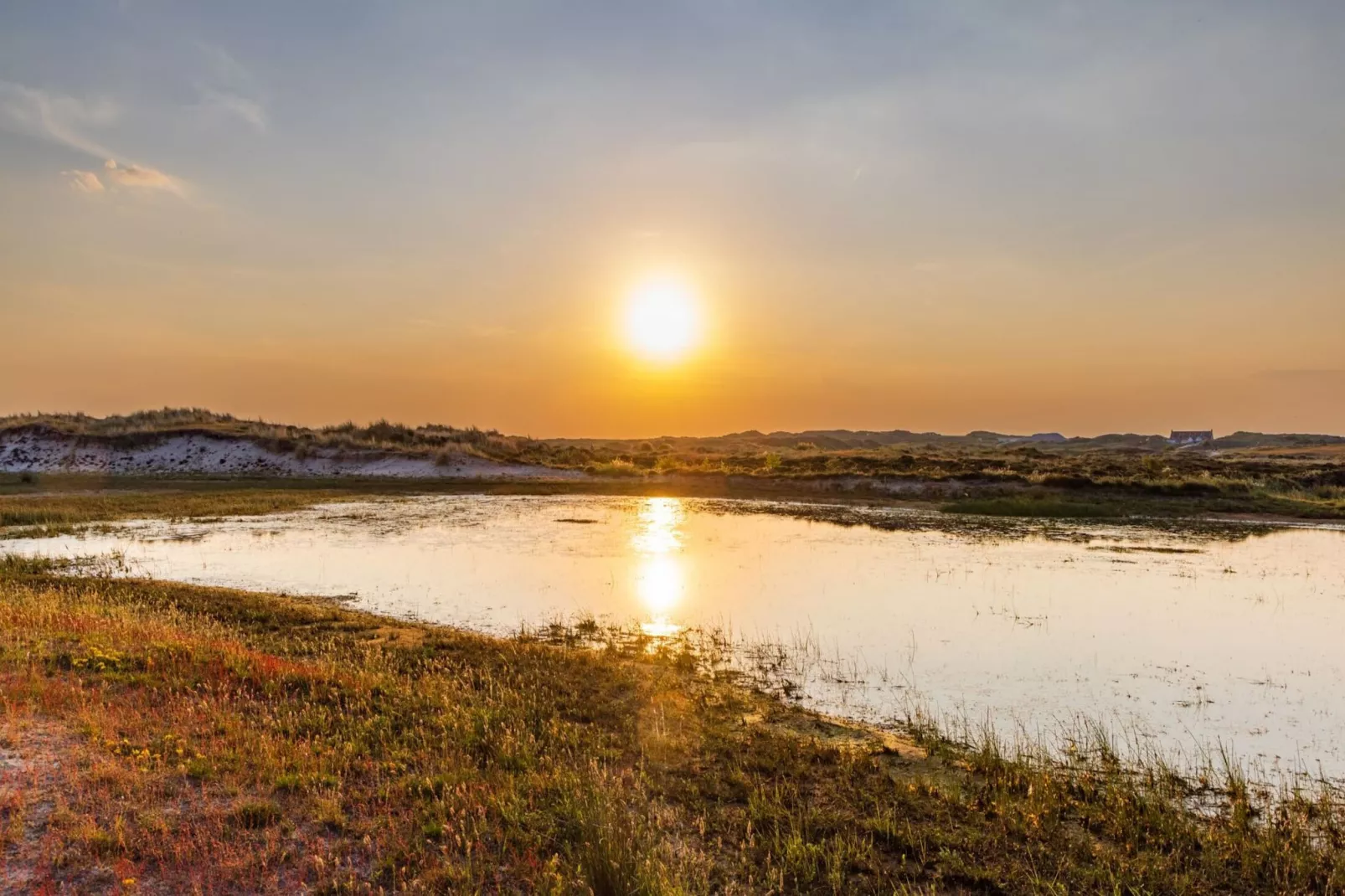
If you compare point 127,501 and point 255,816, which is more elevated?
point 127,501

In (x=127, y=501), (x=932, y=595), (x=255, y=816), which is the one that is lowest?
(x=932, y=595)

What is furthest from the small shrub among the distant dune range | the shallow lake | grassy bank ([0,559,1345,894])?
the distant dune range

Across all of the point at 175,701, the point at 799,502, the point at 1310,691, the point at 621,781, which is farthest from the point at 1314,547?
the point at 175,701

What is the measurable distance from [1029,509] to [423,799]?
3998 cm

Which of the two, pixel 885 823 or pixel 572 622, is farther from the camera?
pixel 572 622

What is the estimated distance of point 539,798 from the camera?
7777mm

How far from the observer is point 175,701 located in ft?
32.9

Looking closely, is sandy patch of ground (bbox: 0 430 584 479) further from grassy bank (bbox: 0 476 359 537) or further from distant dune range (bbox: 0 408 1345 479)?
grassy bank (bbox: 0 476 359 537)

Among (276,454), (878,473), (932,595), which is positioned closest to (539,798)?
(932,595)

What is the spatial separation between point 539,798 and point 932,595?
1387 centimetres

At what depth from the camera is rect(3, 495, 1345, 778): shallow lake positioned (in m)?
11.3

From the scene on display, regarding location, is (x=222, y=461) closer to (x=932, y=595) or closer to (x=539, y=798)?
(x=932, y=595)

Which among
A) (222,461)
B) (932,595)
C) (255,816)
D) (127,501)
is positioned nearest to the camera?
(255,816)

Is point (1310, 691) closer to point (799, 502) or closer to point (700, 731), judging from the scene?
point (700, 731)
